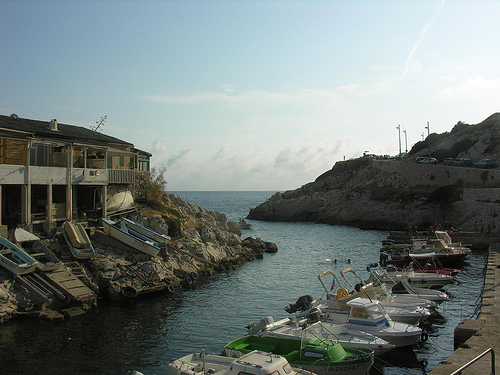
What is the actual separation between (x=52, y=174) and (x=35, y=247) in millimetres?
6824

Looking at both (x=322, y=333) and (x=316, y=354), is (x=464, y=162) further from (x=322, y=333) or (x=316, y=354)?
(x=316, y=354)

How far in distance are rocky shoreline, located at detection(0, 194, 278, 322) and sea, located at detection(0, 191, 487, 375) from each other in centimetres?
77

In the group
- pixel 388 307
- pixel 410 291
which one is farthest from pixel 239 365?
pixel 410 291

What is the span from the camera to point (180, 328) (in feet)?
77.3

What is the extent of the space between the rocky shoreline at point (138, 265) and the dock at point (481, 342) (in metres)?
18.8

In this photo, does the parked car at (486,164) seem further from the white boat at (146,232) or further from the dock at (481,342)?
the white boat at (146,232)

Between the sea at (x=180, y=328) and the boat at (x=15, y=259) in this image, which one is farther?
the boat at (x=15, y=259)

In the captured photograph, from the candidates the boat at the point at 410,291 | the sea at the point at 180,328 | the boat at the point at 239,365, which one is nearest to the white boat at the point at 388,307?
the sea at the point at 180,328

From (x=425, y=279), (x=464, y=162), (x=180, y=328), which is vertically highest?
(x=464, y=162)

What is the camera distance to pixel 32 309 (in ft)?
76.9

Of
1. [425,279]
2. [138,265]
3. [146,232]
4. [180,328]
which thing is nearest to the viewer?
[180,328]

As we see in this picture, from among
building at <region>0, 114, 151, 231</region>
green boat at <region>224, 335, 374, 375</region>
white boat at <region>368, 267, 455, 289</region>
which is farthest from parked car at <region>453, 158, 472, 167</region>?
green boat at <region>224, 335, 374, 375</region>

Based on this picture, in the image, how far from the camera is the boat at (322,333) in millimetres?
18230

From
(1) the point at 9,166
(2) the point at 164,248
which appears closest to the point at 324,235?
(2) the point at 164,248
